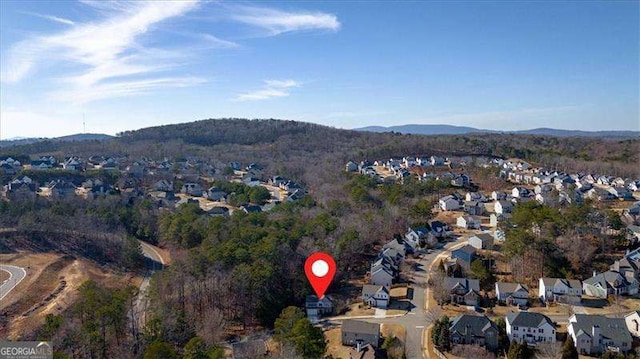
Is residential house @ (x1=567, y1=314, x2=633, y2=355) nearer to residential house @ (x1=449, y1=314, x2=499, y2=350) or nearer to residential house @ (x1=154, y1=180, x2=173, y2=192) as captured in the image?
residential house @ (x1=449, y1=314, x2=499, y2=350)

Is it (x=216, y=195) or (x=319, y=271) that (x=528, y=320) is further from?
(x=216, y=195)

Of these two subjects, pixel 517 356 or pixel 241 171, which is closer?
pixel 517 356

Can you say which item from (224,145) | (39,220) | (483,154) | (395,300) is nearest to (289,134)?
(224,145)

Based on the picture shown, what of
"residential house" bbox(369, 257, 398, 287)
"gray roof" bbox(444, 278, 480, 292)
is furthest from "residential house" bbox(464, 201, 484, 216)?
"gray roof" bbox(444, 278, 480, 292)

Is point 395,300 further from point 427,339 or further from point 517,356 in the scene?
point 517,356

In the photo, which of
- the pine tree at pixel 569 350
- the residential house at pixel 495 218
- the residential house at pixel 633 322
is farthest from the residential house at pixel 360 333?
the residential house at pixel 495 218

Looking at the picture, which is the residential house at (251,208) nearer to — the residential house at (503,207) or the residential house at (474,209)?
the residential house at (474,209)
